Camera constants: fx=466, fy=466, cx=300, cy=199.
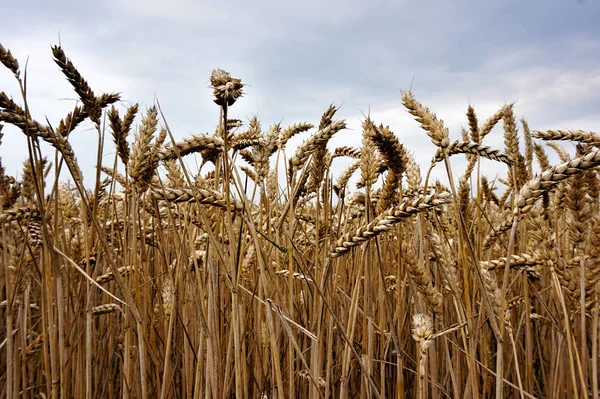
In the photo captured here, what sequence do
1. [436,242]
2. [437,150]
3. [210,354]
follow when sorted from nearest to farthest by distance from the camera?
[210,354] → [436,242] → [437,150]

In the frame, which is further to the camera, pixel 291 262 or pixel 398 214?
pixel 291 262

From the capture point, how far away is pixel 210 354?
1.35 m

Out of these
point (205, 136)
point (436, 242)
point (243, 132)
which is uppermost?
point (243, 132)

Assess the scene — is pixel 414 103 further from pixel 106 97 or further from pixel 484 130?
pixel 484 130

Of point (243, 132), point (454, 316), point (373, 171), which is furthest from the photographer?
point (454, 316)

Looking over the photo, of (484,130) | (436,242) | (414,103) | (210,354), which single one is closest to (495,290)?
(436,242)

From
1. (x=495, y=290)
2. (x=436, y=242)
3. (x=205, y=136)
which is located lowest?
(x=495, y=290)

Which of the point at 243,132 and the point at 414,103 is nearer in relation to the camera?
the point at 414,103

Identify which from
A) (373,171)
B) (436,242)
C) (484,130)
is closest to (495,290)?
(436,242)

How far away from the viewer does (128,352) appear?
1.62 meters

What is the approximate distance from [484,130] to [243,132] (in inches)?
58.3

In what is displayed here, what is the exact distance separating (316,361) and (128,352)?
0.68 metres

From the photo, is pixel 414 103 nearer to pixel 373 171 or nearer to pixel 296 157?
pixel 373 171

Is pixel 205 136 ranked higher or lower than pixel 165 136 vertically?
lower
